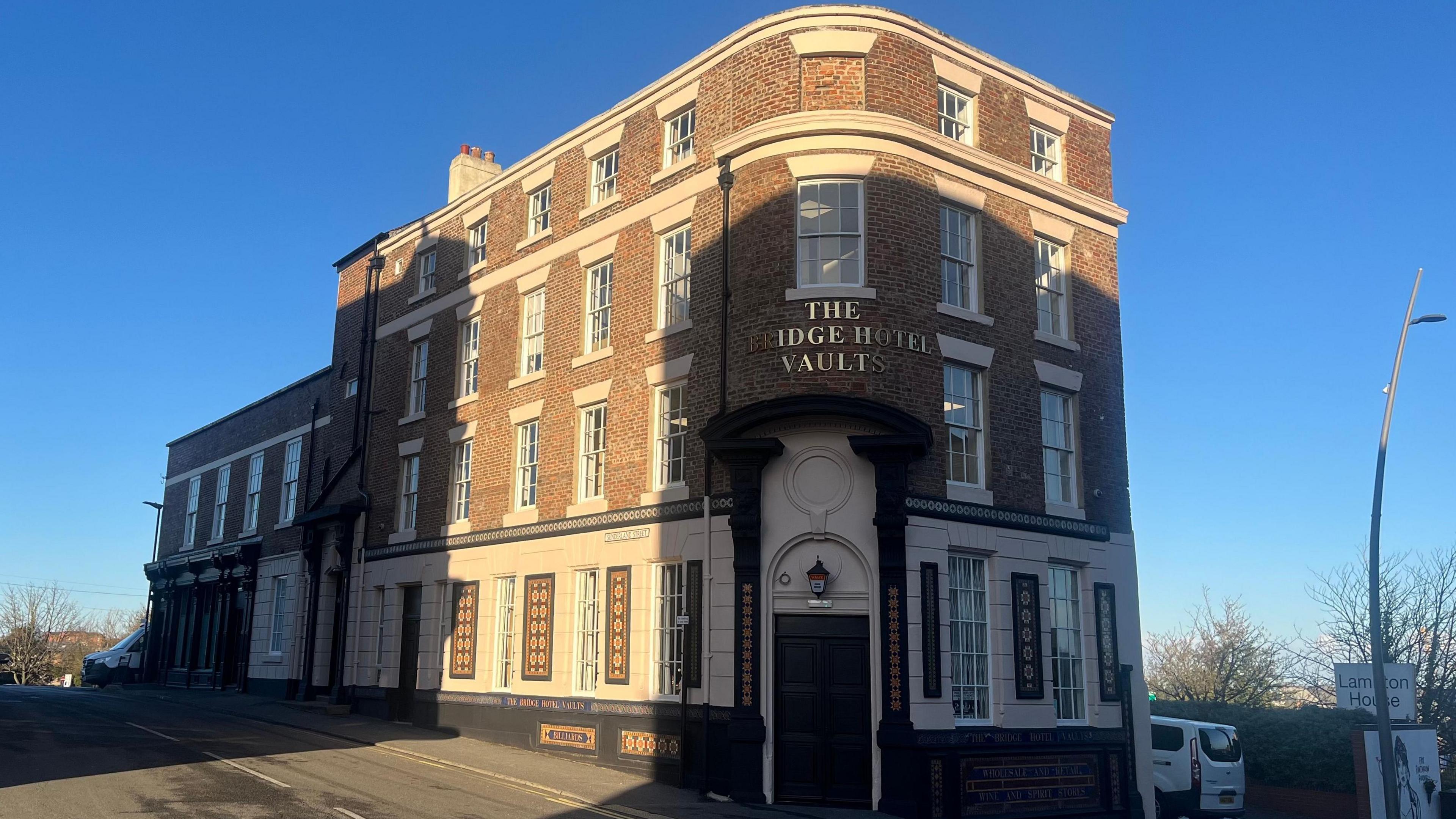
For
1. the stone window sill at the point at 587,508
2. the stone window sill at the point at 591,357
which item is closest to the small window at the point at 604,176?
the stone window sill at the point at 591,357

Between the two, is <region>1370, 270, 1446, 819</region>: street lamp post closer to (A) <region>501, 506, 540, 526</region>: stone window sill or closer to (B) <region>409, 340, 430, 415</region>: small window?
(A) <region>501, 506, 540, 526</region>: stone window sill

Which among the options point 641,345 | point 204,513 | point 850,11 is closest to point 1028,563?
point 641,345

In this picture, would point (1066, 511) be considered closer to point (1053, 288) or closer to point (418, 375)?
point (1053, 288)

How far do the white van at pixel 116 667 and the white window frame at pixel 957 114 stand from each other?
1438 inches

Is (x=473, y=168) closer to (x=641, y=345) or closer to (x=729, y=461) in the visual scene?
(x=641, y=345)

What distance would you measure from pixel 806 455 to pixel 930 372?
2508mm

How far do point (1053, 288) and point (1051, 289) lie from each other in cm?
5

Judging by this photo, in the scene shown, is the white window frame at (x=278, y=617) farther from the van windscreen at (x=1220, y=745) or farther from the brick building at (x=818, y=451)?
the van windscreen at (x=1220, y=745)

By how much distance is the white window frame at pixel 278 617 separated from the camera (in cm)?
3162

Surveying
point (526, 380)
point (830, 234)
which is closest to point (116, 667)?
point (526, 380)

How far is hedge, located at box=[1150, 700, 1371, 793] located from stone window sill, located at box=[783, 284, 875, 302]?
13233 mm

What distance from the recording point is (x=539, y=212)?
80.6 feet

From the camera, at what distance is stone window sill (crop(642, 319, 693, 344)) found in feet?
64.2

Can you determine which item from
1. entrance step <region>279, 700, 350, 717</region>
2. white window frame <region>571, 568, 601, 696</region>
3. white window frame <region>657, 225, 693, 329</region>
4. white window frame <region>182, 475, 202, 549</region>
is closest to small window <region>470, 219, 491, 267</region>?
white window frame <region>657, 225, 693, 329</region>
